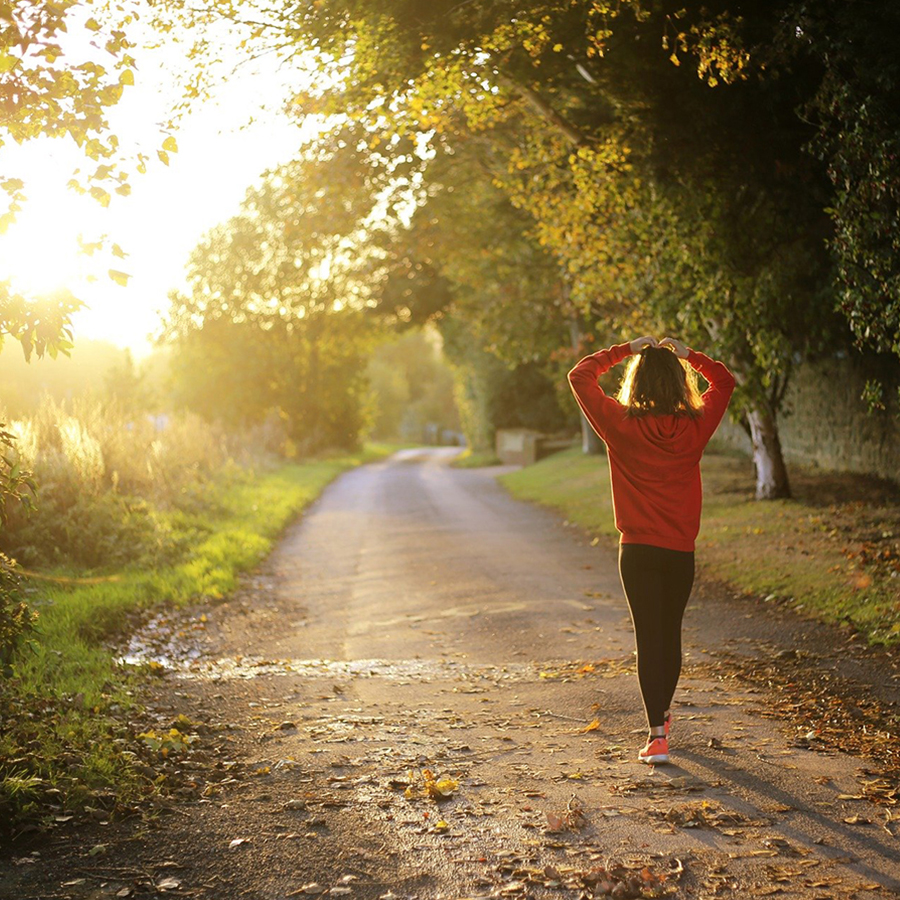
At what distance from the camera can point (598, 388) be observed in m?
6.02

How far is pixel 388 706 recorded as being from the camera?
736 centimetres

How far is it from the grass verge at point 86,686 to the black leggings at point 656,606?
2732mm

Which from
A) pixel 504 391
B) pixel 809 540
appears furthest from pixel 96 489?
pixel 504 391

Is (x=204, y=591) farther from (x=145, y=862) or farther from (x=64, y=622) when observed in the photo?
(x=145, y=862)

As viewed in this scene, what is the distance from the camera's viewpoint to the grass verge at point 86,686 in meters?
5.42

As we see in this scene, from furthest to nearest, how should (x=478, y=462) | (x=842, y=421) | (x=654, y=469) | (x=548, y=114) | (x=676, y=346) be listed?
(x=478, y=462), (x=842, y=421), (x=548, y=114), (x=676, y=346), (x=654, y=469)

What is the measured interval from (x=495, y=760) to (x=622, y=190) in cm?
1016

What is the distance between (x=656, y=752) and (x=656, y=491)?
4.59 ft

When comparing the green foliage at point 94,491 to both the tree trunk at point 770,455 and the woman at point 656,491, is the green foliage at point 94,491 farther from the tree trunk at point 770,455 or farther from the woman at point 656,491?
the tree trunk at point 770,455

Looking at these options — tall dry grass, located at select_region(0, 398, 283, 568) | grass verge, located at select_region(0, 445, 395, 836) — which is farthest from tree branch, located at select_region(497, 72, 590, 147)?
tall dry grass, located at select_region(0, 398, 283, 568)

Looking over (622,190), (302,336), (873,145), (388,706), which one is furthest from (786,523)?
(302,336)

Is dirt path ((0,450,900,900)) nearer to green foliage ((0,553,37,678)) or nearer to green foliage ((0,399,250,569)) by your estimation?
green foliage ((0,553,37,678))

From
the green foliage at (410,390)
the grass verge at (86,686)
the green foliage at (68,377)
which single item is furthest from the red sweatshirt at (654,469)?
the green foliage at (410,390)

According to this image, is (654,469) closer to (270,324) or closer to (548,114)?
(548,114)
